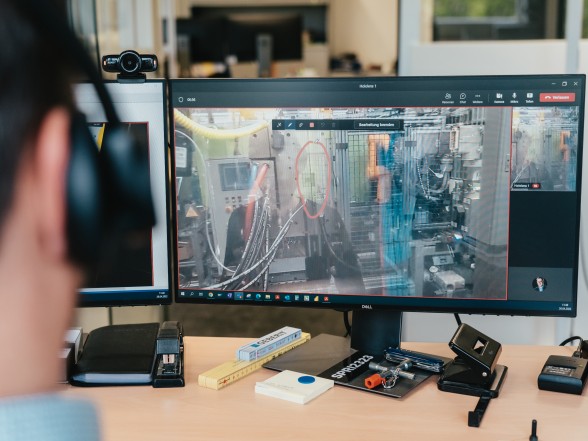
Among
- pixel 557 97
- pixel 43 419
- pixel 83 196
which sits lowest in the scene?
pixel 43 419

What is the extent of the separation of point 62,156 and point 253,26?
5964 mm

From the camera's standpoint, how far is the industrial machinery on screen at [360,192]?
1.26 metres

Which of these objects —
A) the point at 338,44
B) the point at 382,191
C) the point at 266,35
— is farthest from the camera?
the point at 338,44

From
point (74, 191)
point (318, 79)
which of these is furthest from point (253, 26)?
point (74, 191)

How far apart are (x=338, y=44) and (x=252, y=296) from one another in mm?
7804

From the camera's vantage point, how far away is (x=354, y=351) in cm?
141

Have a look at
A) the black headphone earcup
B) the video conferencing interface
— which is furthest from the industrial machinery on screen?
the black headphone earcup

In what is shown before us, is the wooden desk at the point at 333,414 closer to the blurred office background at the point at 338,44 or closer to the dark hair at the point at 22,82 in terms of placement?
the blurred office background at the point at 338,44

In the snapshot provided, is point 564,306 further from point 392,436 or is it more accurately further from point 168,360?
point 168,360

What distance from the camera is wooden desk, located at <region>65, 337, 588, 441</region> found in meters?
1.11

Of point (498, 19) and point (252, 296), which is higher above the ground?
point (498, 19)

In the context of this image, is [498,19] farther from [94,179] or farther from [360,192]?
[94,179]

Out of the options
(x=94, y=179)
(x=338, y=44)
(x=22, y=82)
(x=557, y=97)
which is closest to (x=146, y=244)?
(x=557, y=97)

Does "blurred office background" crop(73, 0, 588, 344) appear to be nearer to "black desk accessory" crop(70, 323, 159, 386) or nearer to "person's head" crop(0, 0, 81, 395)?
"person's head" crop(0, 0, 81, 395)
